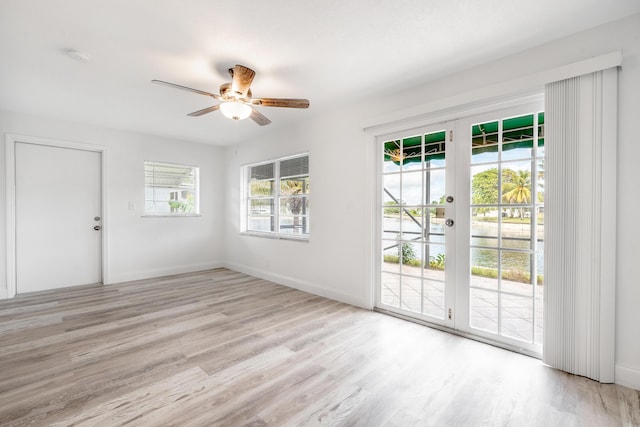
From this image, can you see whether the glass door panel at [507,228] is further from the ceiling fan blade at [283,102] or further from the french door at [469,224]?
the ceiling fan blade at [283,102]

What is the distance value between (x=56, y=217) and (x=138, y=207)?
1079mm

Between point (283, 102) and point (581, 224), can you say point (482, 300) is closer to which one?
point (581, 224)

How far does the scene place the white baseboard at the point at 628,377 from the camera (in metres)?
1.96

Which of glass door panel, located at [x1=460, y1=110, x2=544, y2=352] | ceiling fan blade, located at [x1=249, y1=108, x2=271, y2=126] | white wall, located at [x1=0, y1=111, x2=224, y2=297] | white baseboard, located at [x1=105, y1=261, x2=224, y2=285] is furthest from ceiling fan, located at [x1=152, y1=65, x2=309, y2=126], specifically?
white baseboard, located at [x1=105, y1=261, x2=224, y2=285]

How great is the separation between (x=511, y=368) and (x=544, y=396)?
0.33m

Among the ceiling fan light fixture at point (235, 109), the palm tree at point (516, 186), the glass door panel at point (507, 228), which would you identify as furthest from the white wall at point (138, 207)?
the palm tree at point (516, 186)

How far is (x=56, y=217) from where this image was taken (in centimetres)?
440

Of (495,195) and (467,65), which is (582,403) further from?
(467,65)

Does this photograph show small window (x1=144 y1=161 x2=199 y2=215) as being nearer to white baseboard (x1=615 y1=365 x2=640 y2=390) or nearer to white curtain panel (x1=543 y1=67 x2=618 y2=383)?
white curtain panel (x1=543 y1=67 x2=618 y2=383)

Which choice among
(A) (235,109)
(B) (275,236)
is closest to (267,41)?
(A) (235,109)

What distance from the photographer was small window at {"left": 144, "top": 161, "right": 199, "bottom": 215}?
17.2 ft

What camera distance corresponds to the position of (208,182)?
5.91 meters

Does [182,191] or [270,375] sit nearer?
[270,375]

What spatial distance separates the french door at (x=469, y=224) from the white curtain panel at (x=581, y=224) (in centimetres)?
17
